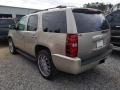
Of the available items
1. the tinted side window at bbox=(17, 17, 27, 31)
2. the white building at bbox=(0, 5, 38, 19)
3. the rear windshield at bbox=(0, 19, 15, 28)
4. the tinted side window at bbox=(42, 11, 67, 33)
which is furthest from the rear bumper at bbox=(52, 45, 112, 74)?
the white building at bbox=(0, 5, 38, 19)

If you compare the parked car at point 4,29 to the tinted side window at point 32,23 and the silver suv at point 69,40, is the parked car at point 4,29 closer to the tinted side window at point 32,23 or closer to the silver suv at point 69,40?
the tinted side window at point 32,23

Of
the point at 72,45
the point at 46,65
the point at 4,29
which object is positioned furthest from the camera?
the point at 4,29

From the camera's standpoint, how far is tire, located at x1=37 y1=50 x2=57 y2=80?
3.72 metres

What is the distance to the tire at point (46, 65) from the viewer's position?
3.72 m

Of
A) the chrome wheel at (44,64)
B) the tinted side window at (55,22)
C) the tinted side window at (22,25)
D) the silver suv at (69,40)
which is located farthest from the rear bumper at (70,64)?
the tinted side window at (22,25)

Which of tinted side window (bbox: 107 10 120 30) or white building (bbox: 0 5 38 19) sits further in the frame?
white building (bbox: 0 5 38 19)

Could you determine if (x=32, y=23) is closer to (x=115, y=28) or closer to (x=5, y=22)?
(x=115, y=28)

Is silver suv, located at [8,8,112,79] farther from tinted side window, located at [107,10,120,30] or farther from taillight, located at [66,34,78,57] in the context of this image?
tinted side window, located at [107,10,120,30]

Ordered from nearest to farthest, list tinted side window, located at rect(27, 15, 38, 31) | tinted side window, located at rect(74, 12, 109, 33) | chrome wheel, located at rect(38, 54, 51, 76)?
tinted side window, located at rect(74, 12, 109, 33) → chrome wheel, located at rect(38, 54, 51, 76) → tinted side window, located at rect(27, 15, 38, 31)

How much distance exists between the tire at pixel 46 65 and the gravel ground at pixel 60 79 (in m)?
0.16

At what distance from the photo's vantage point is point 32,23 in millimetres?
4512

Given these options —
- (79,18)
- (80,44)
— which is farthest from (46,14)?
(80,44)

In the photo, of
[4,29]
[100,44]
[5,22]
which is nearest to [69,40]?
[100,44]

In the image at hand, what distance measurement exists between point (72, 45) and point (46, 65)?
1.20 meters
